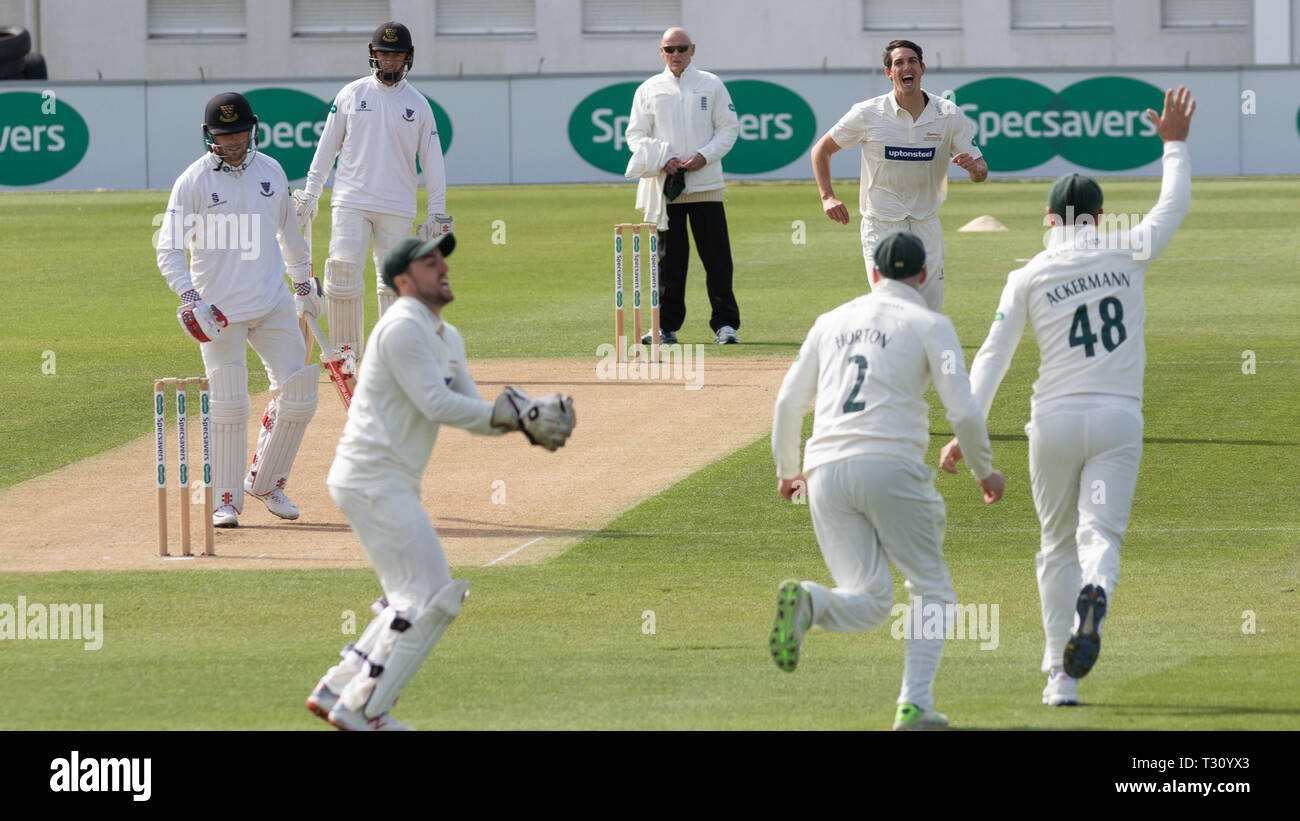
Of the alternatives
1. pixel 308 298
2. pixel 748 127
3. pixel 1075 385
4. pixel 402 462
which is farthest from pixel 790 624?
pixel 748 127

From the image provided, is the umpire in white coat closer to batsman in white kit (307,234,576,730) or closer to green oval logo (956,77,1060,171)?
batsman in white kit (307,234,576,730)

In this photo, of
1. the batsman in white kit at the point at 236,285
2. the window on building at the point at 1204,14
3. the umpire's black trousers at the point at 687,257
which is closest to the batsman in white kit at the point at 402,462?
the batsman in white kit at the point at 236,285

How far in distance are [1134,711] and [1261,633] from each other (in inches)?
69.1

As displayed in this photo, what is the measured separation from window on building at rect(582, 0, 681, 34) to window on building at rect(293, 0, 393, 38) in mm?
5122

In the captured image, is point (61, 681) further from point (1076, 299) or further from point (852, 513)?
point (1076, 299)

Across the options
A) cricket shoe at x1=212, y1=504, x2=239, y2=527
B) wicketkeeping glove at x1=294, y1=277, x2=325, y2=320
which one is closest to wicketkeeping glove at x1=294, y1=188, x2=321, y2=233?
wicketkeeping glove at x1=294, y1=277, x2=325, y2=320

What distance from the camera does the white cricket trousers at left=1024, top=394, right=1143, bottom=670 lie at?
296 inches

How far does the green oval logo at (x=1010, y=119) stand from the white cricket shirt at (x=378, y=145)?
2569cm

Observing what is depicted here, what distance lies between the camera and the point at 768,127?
38.4 m

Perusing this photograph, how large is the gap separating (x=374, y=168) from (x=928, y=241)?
13.7 feet

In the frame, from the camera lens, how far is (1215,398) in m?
15.0

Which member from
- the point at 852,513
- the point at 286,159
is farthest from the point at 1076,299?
the point at 286,159

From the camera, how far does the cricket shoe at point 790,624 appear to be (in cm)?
679

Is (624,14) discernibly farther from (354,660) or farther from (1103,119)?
(354,660)
